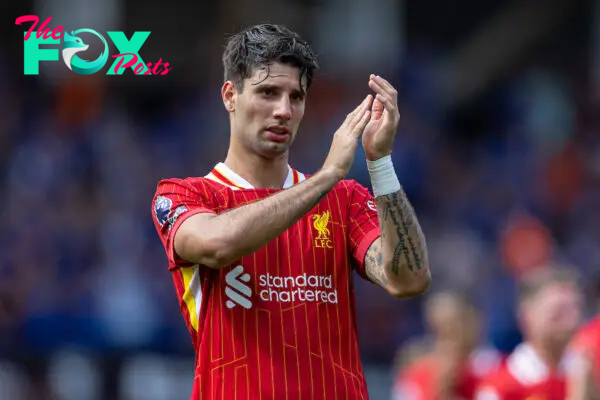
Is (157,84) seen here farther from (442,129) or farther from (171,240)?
(171,240)

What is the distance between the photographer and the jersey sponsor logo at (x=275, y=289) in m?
4.00

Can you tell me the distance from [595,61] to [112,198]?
23.1 feet

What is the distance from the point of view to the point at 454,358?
8.10 metres

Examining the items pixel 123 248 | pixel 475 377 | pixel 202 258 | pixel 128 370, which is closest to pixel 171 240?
pixel 202 258

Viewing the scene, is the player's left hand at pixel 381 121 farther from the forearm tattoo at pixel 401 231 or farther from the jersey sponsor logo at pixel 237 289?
the jersey sponsor logo at pixel 237 289

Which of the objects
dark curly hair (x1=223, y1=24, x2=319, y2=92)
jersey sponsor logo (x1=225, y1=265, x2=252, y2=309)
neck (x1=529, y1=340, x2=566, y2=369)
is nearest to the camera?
jersey sponsor logo (x1=225, y1=265, x2=252, y2=309)

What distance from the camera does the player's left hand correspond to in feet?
13.1

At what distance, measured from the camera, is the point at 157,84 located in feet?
45.9

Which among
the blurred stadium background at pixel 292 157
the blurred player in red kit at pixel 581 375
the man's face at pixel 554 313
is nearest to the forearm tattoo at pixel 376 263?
the blurred player in red kit at pixel 581 375

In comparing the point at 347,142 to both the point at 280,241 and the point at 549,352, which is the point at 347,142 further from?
the point at 549,352

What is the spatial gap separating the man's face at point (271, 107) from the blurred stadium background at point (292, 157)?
5.20 meters

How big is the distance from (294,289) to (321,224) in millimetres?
294

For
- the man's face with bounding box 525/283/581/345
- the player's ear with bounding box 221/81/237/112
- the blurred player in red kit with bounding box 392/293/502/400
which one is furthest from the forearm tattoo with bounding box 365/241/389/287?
the blurred player in red kit with bounding box 392/293/502/400

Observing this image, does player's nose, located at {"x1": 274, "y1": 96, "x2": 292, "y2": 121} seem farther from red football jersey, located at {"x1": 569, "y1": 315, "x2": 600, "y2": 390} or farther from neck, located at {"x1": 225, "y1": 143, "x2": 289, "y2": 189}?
red football jersey, located at {"x1": 569, "y1": 315, "x2": 600, "y2": 390}
